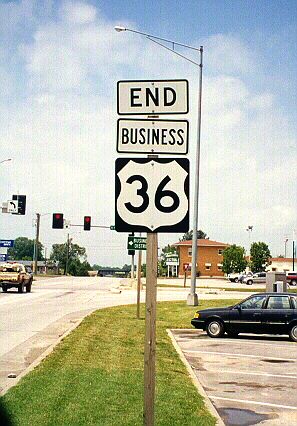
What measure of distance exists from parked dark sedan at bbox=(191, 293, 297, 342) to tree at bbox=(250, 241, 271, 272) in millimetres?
92983

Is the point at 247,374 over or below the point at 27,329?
below

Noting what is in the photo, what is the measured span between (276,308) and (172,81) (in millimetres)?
15083

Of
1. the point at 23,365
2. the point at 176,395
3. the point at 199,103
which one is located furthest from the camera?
→ the point at 199,103

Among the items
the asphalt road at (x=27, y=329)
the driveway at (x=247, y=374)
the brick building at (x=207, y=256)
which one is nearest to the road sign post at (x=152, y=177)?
the driveway at (x=247, y=374)

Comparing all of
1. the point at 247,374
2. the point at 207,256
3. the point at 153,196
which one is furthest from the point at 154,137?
the point at 207,256

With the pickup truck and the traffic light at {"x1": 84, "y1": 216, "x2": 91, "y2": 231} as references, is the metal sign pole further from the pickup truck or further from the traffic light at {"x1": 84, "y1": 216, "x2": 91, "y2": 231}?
the traffic light at {"x1": 84, "y1": 216, "x2": 91, "y2": 231}

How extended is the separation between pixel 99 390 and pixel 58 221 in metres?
47.0

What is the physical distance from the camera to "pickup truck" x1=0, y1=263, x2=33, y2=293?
4341 cm

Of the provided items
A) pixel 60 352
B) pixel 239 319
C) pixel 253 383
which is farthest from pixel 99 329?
pixel 253 383

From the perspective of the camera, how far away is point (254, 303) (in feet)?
67.9

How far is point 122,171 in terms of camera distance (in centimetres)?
616

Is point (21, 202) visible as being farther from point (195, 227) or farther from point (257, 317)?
point (257, 317)

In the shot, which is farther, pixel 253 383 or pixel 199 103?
pixel 199 103

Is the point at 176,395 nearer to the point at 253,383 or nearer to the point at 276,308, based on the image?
the point at 253,383
